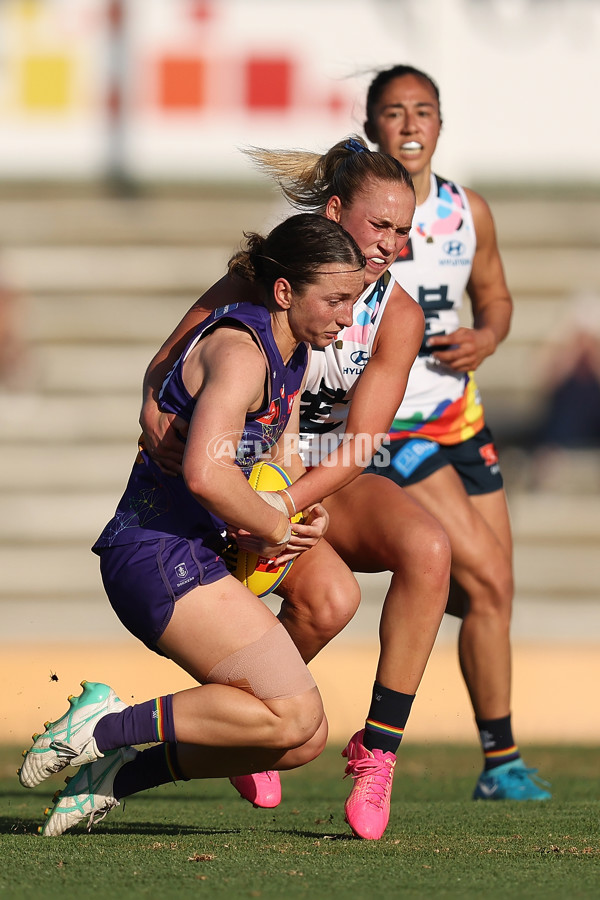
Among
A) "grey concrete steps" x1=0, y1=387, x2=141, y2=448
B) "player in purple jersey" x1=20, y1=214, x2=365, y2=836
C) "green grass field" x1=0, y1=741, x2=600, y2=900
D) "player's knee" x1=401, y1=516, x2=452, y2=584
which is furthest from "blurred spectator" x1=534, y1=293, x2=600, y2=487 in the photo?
"player in purple jersey" x1=20, y1=214, x2=365, y2=836

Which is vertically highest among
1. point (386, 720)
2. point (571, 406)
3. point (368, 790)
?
point (571, 406)

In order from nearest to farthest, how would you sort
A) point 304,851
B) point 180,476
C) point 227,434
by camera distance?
point 227,434, point 304,851, point 180,476

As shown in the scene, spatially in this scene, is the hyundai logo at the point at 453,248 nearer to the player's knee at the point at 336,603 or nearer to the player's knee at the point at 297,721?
the player's knee at the point at 336,603

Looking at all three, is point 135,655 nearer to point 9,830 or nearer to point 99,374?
point 99,374

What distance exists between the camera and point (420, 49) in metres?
9.74

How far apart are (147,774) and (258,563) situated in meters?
0.59

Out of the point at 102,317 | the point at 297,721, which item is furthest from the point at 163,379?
the point at 102,317

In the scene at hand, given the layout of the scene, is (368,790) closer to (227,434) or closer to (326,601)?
(326,601)

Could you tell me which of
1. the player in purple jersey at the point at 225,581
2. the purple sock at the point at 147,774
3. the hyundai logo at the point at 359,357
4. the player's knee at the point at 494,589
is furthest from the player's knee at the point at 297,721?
the player's knee at the point at 494,589

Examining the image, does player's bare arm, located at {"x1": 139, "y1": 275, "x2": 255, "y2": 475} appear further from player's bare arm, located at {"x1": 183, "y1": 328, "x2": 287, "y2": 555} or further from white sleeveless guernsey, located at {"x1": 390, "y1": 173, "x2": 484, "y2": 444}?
white sleeveless guernsey, located at {"x1": 390, "y1": 173, "x2": 484, "y2": 444}

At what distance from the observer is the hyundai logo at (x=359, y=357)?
371cm

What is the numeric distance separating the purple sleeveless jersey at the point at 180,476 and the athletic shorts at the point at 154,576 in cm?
3

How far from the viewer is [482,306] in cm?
467

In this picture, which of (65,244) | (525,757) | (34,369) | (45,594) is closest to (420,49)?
(65,244)
